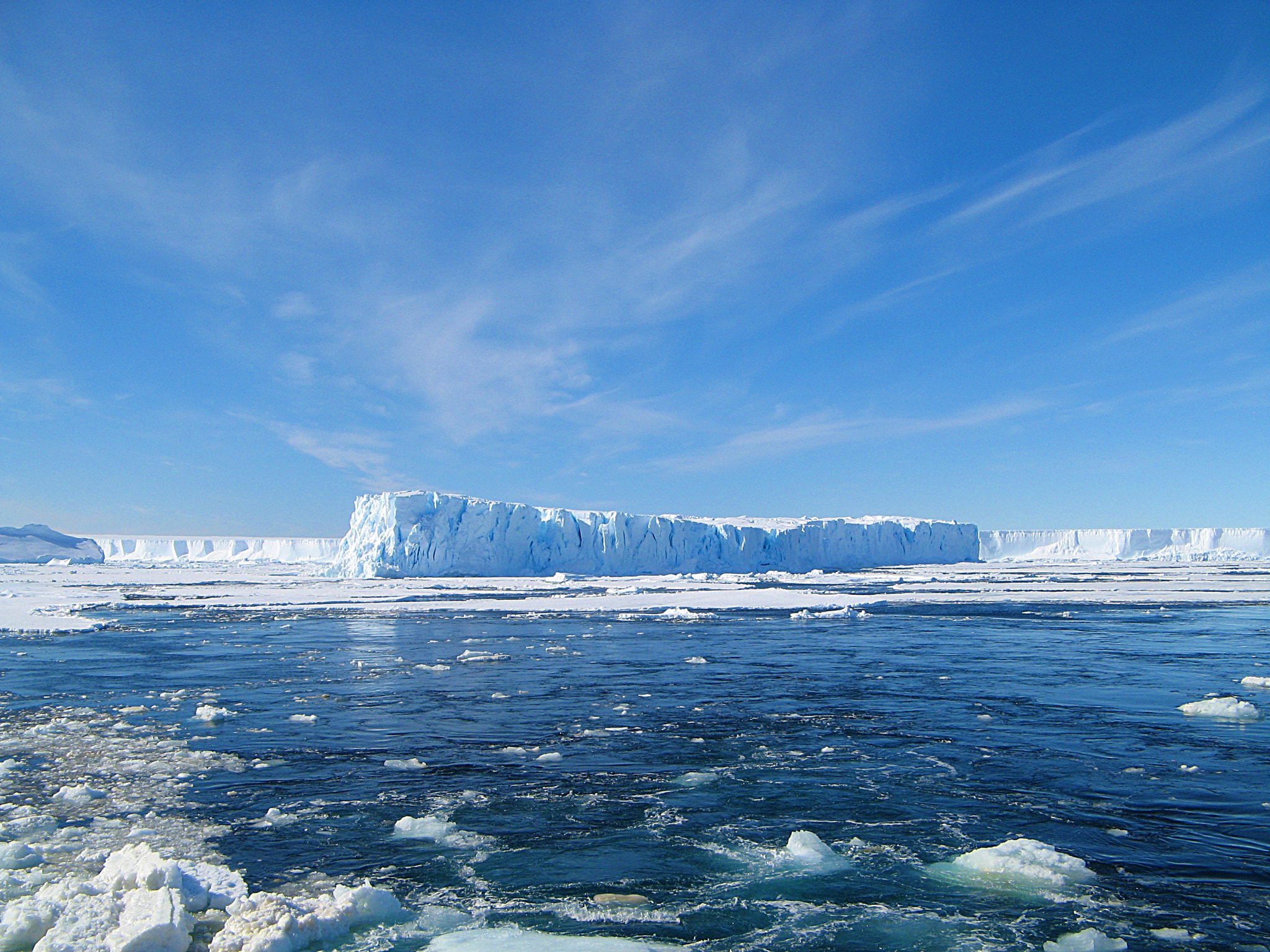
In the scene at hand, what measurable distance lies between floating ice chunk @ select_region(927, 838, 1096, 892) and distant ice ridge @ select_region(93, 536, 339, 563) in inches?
2972

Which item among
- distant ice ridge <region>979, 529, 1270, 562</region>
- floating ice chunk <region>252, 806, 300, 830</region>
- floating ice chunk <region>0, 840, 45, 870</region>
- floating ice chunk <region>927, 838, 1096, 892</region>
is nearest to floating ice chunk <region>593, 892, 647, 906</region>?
floating ice chunk <region>927, 838, 1096, 892</region>

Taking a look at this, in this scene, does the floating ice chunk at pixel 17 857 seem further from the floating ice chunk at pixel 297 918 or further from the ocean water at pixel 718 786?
the floating ice chunk at pixel 297 918

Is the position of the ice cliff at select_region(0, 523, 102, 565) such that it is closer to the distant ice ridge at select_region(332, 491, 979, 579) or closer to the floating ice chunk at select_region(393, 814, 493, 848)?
the distant ice ridge at select_region(332, 491, 979, 579)

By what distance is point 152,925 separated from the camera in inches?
126

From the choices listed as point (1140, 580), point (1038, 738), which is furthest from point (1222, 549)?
point (1038, 738)

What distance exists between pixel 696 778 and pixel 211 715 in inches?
186

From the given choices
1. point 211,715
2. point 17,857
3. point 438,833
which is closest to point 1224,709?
point 438,833

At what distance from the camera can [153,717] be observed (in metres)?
7.64

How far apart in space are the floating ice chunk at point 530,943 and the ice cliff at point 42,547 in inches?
2925

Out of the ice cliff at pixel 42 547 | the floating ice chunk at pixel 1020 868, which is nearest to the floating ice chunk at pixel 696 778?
the floating ice chunk at pixel 1020 868

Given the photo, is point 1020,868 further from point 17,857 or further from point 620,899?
point 17,857

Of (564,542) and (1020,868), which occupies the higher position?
(564,542)

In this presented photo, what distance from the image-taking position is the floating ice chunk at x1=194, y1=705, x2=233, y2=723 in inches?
296

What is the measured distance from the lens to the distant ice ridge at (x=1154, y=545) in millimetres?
67188
